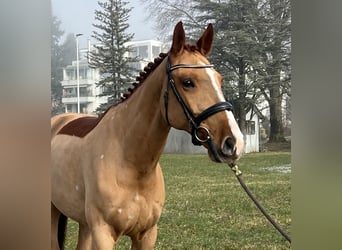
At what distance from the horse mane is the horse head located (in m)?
0.11

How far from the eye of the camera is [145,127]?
1.24 meters

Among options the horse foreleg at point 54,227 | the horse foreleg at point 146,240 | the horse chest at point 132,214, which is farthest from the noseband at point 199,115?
the horse foreleg at point 54,227

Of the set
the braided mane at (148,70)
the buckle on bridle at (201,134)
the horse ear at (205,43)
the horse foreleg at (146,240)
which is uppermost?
the horse ear at (205,43)

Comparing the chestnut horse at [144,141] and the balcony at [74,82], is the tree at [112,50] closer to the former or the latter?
the balcony at [74,82]

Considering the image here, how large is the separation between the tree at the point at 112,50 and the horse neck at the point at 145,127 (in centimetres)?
56

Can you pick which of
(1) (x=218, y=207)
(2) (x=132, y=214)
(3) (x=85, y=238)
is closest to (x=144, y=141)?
(2) (x=132, y=214)

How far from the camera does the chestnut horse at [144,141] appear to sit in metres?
1.08

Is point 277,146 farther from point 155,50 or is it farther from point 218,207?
point 155,50

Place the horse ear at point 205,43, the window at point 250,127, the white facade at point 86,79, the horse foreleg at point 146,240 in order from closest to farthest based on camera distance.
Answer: the horse ear at point 205,43 → the horse foreleg at point 146,240 → the window at point 250,127 → the white facade at point 86,79

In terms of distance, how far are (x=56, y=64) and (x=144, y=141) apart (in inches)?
32.7

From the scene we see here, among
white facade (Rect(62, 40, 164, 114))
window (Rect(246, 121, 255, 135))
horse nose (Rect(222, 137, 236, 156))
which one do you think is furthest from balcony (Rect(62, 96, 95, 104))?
horse nose (Rect(222, 137, 236, 156))

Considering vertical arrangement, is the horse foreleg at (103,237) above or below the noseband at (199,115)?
below

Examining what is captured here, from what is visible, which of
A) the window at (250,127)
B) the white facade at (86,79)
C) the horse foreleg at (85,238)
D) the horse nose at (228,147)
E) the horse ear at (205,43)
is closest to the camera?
the horse nose at (228,147)
